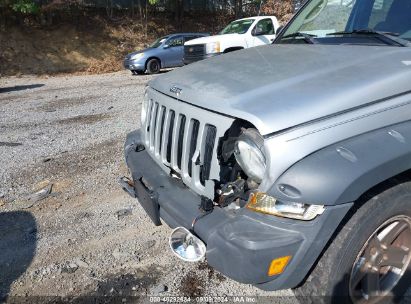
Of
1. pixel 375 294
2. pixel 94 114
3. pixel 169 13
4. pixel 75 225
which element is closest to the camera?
pixel 375 294

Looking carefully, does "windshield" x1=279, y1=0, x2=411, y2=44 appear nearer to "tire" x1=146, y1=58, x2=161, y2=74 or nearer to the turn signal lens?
the turn signal lens

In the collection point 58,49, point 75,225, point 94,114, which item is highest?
point 75,225

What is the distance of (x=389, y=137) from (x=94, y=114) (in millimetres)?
7277

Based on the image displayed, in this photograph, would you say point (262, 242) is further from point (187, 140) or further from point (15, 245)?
point (15, 245)

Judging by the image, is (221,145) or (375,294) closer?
(221,145)

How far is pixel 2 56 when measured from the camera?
18.4 metres

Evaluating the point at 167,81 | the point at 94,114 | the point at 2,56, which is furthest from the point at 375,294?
the point at 2,56

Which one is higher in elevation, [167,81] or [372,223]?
[167,81]

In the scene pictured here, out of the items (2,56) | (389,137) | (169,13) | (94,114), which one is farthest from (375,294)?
(169,13)

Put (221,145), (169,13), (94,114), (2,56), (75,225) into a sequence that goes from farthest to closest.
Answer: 1. (169,13)
2. (2,56)
3. (94,114)
4. (75,225)
5. (221,145)

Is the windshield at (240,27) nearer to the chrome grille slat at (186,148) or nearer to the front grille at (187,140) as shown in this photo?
the front grille at (187,140)

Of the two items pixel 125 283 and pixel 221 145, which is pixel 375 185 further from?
pixel 125 283

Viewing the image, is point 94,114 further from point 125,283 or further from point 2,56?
point 2,56

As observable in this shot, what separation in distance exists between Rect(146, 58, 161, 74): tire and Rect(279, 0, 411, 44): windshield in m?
13.1
